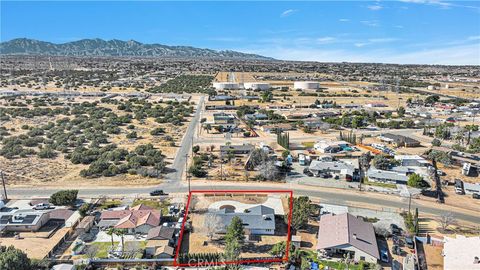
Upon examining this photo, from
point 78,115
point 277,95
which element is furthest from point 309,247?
point 277,95

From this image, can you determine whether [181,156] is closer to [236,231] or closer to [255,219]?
Answer: [255,219]

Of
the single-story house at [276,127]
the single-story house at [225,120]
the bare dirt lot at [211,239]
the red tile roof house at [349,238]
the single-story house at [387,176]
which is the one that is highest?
the single-story house at [225,120]

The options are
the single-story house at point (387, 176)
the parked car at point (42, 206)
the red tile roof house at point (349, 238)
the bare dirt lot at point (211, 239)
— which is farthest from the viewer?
the single-story house at point (387, 176)

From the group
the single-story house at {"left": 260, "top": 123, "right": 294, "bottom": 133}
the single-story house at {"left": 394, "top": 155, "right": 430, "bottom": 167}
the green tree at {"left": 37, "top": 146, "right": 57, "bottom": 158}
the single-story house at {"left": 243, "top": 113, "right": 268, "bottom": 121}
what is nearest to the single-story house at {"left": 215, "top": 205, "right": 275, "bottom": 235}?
the single-story house at {"left": 394, "top": 155, "right": 430, "bottom": 167}

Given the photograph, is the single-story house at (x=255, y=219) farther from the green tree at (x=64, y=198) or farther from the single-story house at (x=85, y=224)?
the green tree at (x=64, y=198)

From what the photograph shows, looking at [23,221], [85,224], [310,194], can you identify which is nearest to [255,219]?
[310,194]

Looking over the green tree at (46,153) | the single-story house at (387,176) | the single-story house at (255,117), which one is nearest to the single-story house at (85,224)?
the green tree at (46,153)
